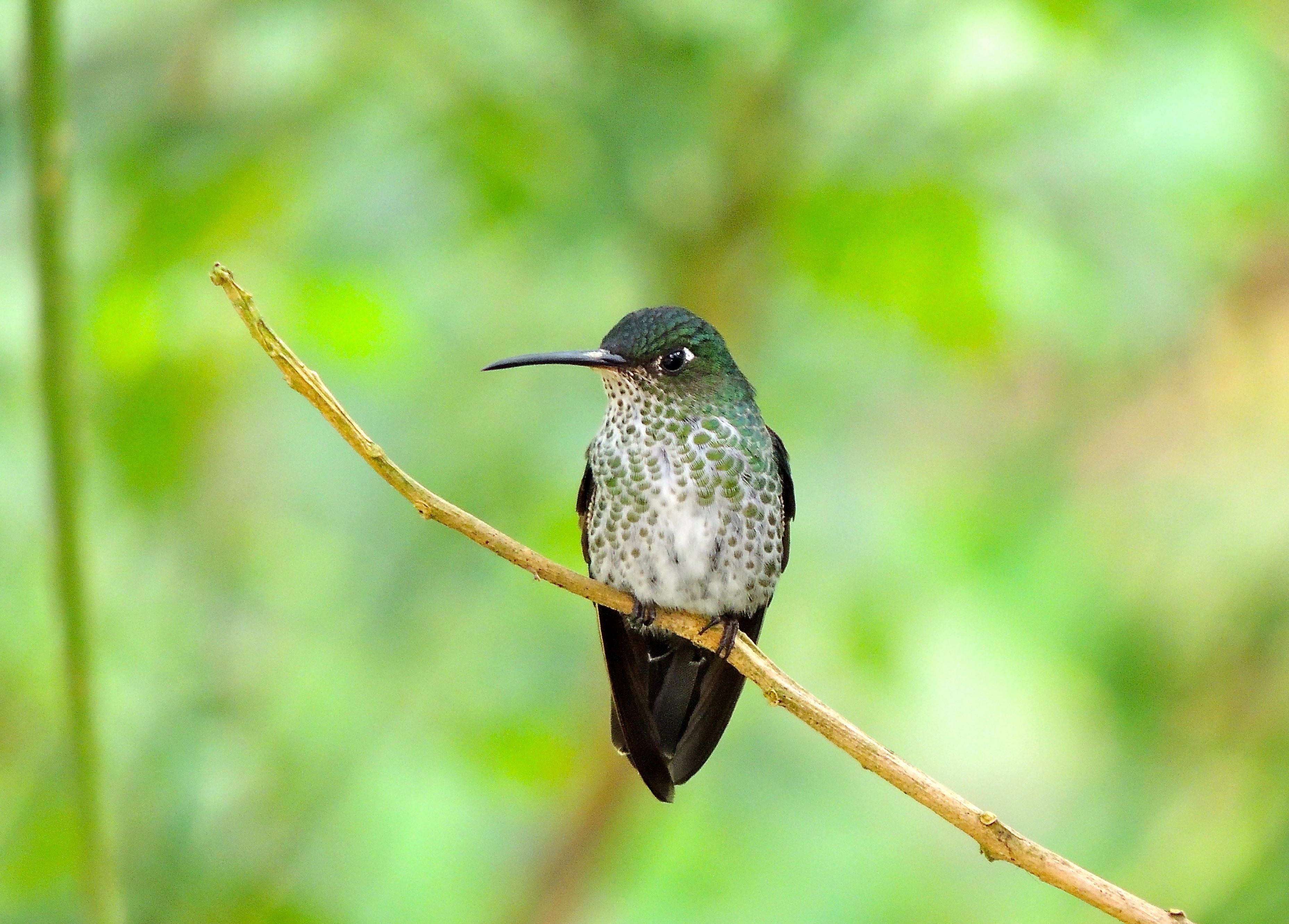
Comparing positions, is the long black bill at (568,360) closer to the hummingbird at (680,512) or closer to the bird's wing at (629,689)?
the hummingbird at (680,512)

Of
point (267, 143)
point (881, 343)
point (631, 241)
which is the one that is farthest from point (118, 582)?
point (881, 343)

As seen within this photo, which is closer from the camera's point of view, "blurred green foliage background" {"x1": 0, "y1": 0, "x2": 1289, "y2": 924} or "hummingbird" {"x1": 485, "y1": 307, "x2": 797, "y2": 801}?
"hummingbird" {"x1": 485, "y1": 307, "x2": 797, "y2": 801}

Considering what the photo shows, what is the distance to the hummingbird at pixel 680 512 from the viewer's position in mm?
2635

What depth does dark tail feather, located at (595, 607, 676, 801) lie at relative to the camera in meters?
2.45

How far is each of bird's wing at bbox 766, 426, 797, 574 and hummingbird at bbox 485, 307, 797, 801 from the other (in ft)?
0.21

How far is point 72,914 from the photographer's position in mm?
4086

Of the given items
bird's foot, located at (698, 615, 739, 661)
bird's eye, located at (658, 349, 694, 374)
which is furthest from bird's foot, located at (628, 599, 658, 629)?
bird's eye, located at (658, 349, 694, 374)

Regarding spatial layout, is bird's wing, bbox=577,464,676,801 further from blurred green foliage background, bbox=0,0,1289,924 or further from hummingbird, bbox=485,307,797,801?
blurred green foliage background, bbox=0,0,1289,924

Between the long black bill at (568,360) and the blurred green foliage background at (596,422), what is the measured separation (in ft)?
3.61

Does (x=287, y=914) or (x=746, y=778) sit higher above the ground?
(x=746, y=778)

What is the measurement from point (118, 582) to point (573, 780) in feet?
5.11

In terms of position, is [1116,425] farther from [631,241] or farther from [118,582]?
[118,582]

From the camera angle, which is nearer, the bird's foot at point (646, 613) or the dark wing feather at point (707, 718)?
the dark wing feather at point (707, 718)

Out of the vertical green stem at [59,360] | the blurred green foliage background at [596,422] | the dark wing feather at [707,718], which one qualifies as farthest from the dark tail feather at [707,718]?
the blurred green foliage background at [596,422]
